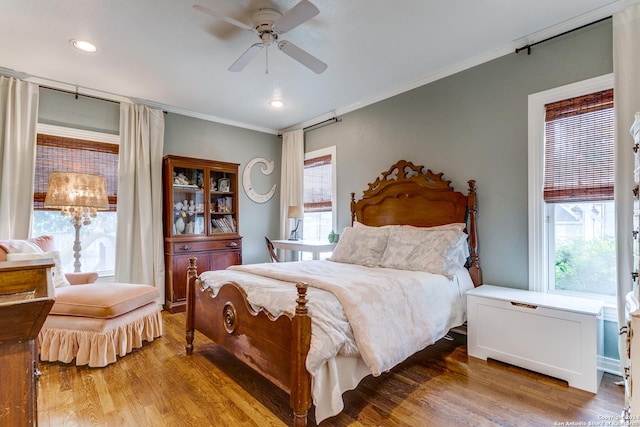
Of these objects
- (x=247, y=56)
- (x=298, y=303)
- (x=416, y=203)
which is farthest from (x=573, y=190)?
(x=247, y=56)

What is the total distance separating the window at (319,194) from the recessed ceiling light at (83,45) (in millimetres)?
2819

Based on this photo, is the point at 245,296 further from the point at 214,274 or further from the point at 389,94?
the point at 389,94

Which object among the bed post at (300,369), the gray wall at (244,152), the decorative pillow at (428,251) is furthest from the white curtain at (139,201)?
the bed post at (300,369)

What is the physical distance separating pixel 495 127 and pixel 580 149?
67 centimetres

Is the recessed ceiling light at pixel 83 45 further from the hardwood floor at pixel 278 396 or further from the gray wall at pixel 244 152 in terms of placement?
the hardwood floor at pixel 278 396

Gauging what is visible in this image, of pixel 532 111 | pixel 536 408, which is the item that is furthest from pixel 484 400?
pixel 532 111

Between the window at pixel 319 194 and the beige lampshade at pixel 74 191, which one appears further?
the window at pixel 319 194

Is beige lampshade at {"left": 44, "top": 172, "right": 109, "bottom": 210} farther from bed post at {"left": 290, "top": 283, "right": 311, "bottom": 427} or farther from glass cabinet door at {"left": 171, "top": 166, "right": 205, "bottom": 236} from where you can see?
bed post at {"left": 290, "top": 283, "right": 311, "bottom": 427}

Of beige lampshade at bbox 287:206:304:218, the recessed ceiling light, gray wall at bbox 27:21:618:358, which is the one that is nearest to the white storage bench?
gray wall at bbox 27:21:618:358

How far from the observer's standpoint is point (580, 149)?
97.8 inches

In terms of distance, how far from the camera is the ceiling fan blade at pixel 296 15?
184 centimetres

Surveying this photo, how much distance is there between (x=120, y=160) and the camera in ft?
12.4

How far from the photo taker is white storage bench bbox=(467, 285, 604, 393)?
206 centimetres

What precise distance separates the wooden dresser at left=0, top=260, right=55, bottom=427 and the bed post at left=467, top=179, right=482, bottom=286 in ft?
9.94
